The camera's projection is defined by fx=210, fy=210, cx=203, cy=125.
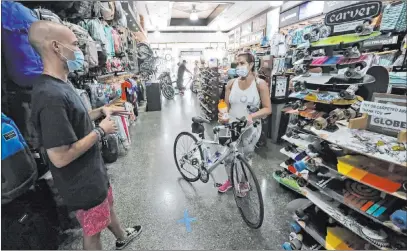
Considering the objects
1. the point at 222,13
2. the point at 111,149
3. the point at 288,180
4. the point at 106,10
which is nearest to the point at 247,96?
the point at 288,180

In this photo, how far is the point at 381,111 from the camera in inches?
48.9

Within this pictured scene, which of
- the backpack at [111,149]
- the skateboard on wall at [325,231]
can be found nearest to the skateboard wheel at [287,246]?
the skateboard on wall at [325,231]

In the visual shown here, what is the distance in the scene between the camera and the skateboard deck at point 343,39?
1.69 m

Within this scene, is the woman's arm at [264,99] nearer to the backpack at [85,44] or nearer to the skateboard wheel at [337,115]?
the skateboard wheel at [337,115]

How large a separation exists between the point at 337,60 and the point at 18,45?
2.63 metres

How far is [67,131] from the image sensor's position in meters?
1.19

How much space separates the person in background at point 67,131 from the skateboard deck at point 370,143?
1.55 m

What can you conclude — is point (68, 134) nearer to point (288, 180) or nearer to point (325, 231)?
point (325, 231)

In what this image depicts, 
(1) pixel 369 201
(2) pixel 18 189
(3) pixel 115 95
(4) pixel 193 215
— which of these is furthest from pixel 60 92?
(3) pixel 115 95

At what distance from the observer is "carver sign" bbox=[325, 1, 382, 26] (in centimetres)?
159

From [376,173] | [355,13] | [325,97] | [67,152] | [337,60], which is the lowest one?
[376,173]

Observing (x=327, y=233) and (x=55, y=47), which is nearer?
(x=55, y=47)

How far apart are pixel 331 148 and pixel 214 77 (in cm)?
484

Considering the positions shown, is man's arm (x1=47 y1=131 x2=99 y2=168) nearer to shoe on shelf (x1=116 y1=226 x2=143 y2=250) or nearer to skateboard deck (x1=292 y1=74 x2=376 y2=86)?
shoe on shelf (x1=116 y1=226 x2=143 y2=250)
